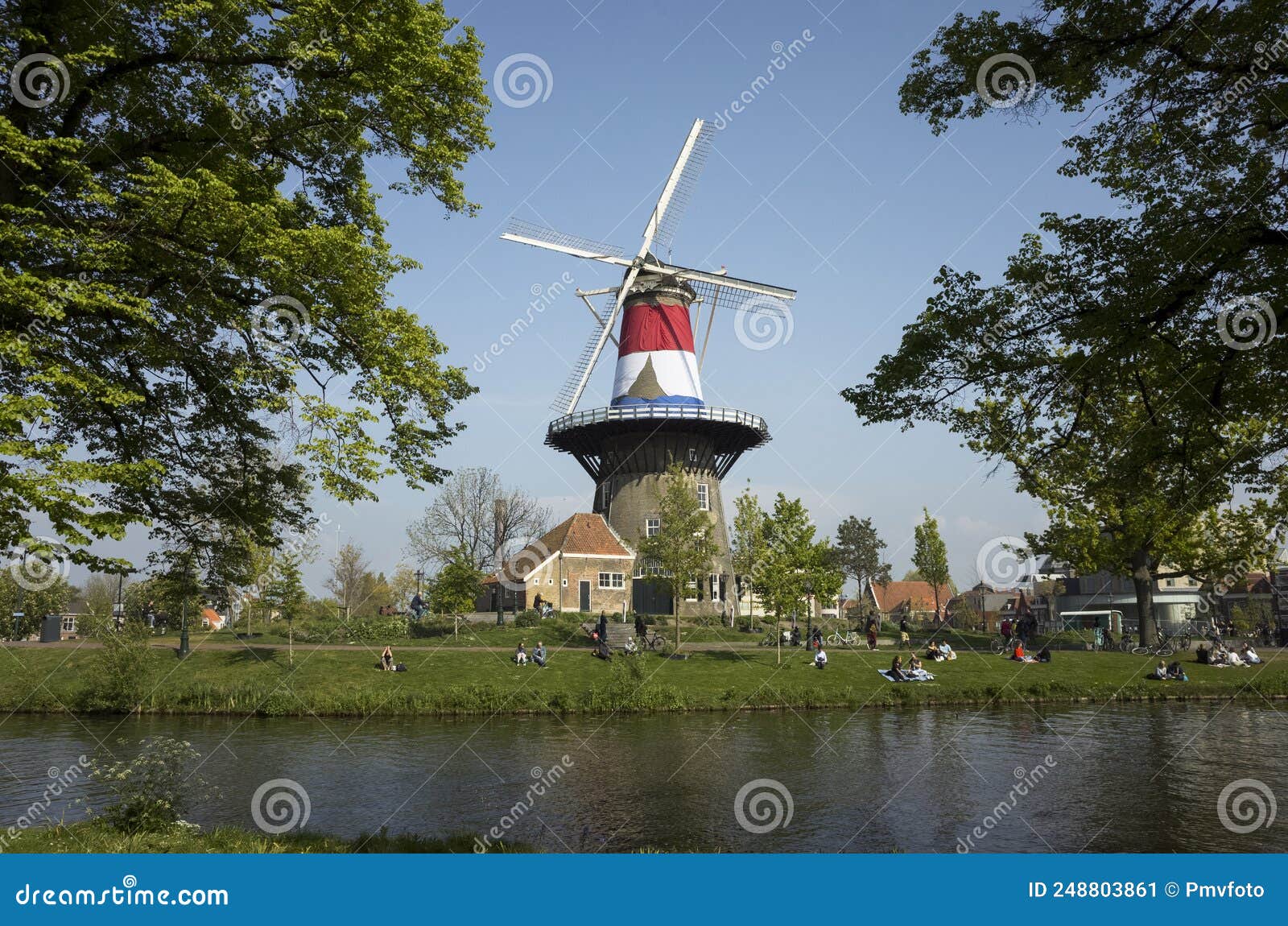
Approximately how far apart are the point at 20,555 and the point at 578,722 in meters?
15.7

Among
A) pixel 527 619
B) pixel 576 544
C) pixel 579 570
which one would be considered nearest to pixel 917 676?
pixel 527 619

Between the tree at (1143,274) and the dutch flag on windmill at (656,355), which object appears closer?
the tree at (1143,274)

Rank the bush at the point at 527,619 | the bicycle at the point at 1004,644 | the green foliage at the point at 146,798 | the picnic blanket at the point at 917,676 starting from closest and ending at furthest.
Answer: the green foliage at the point at 146,798 < the picnic blanket at the point at 917,676 < the bicycle at the point at 1004,644 < the bush at the point at 527,619

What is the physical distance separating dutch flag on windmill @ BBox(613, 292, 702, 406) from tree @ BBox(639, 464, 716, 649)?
13.1m

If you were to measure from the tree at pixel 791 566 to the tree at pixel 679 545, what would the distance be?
8.52 feet

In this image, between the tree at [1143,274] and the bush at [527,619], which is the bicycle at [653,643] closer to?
the bush at [527,619]

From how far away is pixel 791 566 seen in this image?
3672cm

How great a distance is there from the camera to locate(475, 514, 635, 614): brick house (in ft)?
162

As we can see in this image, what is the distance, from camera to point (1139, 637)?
40.0m

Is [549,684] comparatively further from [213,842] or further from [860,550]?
[860,550]

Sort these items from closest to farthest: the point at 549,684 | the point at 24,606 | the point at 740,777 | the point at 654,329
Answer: the point at 740,777
the point at 549,684
the point at 654,329
the point at 24,606

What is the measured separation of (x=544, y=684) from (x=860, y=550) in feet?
248

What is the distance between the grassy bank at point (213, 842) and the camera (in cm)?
906

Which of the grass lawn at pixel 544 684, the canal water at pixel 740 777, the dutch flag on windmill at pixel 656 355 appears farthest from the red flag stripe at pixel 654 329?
the canal water at pixel 740 777
